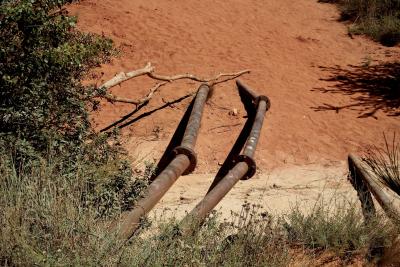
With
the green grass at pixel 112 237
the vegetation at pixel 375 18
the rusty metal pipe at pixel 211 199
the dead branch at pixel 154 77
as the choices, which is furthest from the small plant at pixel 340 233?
the vegetation at pixel 375 18

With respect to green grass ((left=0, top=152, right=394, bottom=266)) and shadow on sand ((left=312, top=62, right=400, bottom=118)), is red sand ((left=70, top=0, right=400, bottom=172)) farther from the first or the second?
green grass ((left=0, top=152, right=394, bottom=266))

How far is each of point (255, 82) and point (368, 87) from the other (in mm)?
2403

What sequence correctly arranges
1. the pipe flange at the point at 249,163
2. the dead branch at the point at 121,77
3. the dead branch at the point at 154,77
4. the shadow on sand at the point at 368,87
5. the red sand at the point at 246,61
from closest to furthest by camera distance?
the pipe flange at the point at 249,163, the dead branch at the point at 121,77, the red sand at the point at 246,61, the dead branch at the point at 154,77, the shadow on sand at the point at 368,87

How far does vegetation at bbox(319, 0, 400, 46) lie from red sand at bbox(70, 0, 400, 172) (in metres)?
0.34

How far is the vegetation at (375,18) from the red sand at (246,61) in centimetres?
34

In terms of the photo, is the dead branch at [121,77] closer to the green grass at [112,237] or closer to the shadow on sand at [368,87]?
the green grass at [112,237]

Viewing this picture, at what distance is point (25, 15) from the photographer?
16.1 ft

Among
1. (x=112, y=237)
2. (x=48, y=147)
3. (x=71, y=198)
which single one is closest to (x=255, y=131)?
(x=48, y=147)

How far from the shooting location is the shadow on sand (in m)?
8.49

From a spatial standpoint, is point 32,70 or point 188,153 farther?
point 188,153

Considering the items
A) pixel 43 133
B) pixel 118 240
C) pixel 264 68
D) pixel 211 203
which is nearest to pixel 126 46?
pixel 264 68

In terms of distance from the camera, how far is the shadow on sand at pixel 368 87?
8.49 m

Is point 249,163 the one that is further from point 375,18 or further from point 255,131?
point 375,18

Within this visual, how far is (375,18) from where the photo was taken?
1228 centimetres
